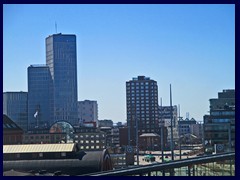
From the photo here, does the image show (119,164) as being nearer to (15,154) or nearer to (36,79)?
(15,154)

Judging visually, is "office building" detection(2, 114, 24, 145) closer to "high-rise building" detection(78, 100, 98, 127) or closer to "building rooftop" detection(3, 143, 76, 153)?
"building rooftop" detection(3, 143, 76, 153)

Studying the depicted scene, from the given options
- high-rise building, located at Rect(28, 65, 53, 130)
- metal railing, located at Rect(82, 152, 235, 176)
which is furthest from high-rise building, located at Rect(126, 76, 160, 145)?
metal railing, located at Rect(82, 152, 235, 176)

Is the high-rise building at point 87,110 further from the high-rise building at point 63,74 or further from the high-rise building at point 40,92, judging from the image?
the high-rise building at point 40,92

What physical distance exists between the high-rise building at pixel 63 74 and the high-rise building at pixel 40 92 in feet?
1.92

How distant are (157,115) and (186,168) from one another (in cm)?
3324

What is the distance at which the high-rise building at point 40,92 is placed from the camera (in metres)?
44.1

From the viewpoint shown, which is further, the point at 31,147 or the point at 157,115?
the point at 157,115

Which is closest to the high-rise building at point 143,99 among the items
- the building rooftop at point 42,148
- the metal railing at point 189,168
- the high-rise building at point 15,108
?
the high-rise building at point 15,108

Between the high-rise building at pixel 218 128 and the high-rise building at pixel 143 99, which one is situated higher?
the high-rise building at pixel 143 99

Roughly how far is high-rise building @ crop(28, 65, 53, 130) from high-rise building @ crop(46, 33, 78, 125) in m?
0.59

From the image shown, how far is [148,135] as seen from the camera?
2966cm

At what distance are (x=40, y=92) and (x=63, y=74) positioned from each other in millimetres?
3929

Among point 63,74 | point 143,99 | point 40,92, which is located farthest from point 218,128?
point 63,74

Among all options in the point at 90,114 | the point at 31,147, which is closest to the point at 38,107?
the point at 90,114
